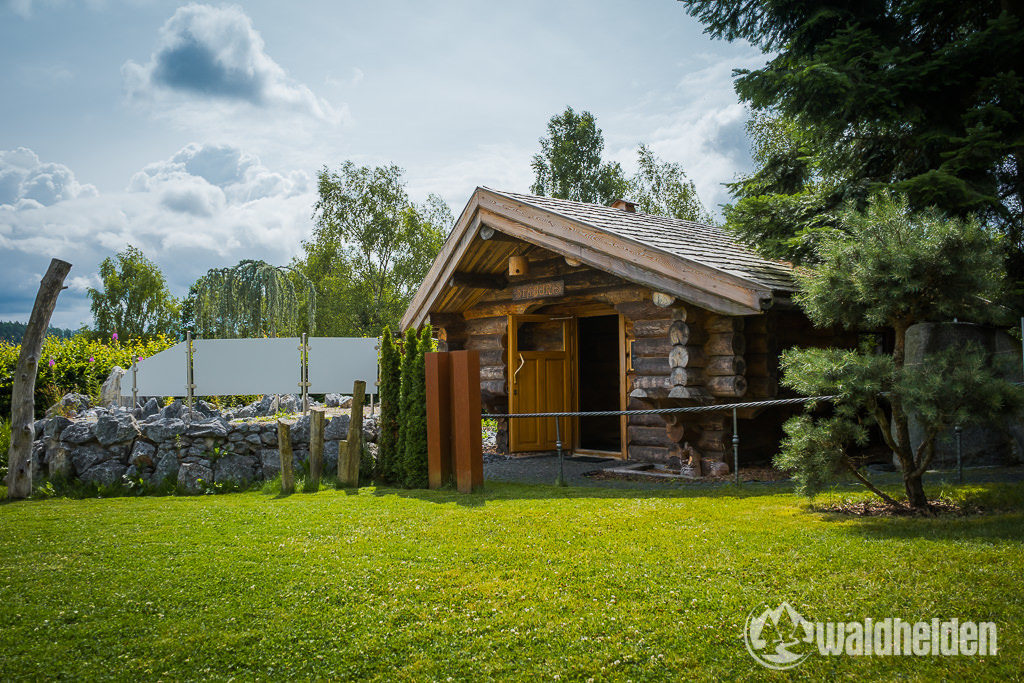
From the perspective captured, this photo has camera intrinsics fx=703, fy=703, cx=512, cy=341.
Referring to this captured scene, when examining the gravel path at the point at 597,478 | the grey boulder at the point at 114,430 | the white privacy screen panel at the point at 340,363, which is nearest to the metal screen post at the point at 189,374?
the white privacy screen panel at the point at 340,363

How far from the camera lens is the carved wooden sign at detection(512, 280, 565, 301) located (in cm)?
1091

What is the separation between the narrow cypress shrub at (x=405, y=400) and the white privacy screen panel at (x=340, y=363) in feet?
20.6

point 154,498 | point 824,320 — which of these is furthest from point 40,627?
point 824,320

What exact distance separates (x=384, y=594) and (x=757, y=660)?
7.08 feet

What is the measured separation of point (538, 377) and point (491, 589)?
25.4 ft

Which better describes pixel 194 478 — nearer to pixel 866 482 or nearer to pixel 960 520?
pixel 866 482

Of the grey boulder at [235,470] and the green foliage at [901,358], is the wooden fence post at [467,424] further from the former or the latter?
the green foliage at [901,358]

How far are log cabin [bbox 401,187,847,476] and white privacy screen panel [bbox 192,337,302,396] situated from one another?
3.24 meters

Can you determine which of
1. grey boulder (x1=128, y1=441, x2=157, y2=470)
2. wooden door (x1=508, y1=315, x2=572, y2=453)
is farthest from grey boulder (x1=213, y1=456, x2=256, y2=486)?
wooden door (x1=508, y1=315, x2=572, y2=453)

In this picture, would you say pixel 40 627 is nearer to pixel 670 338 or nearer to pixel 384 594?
pixel 384 594

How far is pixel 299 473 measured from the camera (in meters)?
9.08

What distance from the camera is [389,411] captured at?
8.91 meters

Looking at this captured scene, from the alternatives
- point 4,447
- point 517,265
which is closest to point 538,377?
point 517,265

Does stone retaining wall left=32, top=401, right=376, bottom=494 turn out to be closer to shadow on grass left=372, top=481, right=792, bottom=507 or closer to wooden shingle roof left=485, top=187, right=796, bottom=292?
shadow on grass left=372, top=481, right=792, bottom=507
